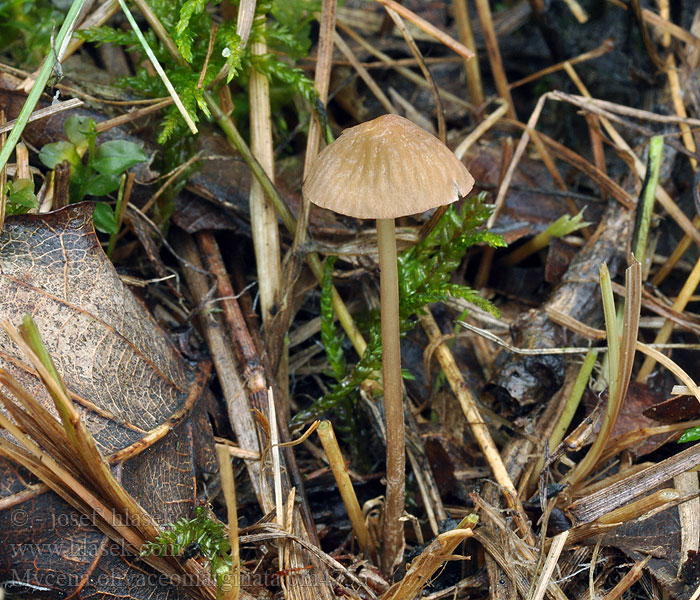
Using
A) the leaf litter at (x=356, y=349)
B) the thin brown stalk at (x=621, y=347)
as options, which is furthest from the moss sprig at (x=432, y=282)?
the thin brown stalk at (x=621, y=347)

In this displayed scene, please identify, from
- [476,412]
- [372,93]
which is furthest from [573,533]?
[372,93]

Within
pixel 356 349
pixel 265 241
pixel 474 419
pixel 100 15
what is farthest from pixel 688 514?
pixel 100 15

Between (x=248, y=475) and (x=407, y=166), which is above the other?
(x=407, y=166)

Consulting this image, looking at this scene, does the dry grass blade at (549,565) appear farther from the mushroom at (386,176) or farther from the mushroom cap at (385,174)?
the mushroom cap at (385,174)

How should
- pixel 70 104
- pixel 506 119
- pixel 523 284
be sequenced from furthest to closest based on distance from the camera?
pixel 506 119
pixel 523 284
pixel 70 104

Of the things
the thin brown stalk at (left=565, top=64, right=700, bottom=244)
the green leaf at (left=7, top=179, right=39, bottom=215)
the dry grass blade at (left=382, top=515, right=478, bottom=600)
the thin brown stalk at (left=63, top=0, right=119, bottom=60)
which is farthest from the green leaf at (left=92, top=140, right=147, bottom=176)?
the thin brown stalk at (left=565, top=64, right=700, bottom=244)

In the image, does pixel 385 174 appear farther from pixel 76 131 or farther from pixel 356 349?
pixel 76 131

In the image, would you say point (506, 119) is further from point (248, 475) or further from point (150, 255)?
point (248, 475)
